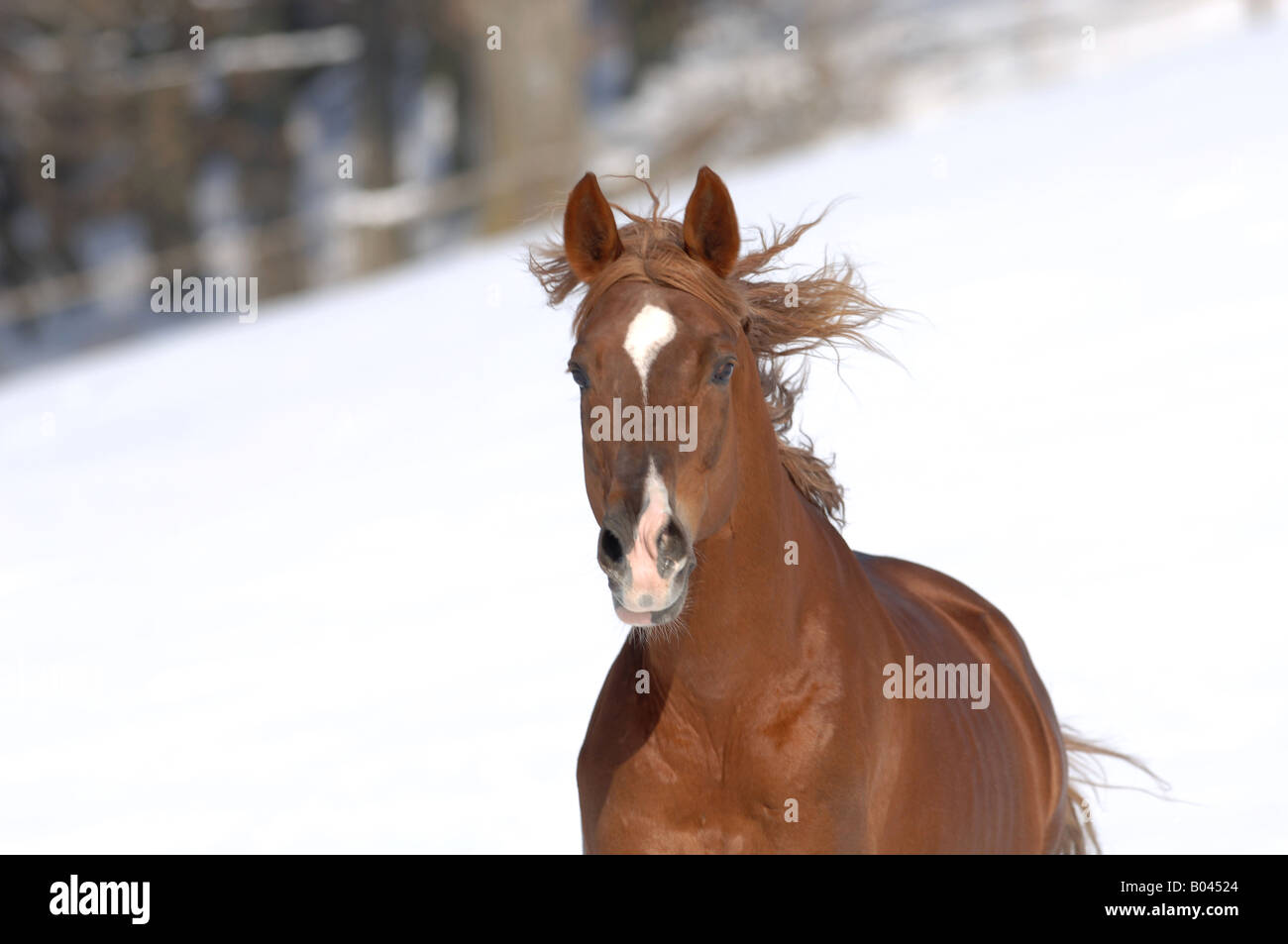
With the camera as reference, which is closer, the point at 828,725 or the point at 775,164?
the point at 828,725

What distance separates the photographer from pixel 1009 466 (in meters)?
9.18

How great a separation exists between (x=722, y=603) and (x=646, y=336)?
0.55 m

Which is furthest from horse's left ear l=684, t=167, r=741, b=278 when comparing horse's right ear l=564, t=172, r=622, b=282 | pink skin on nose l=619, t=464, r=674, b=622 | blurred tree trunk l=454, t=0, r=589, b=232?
blurred tree trunk l=454, t=0, r=589, b=232

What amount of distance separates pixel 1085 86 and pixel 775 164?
3395mm

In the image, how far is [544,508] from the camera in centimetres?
977

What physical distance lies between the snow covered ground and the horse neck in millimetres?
1156

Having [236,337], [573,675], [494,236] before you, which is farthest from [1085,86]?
[573,675]

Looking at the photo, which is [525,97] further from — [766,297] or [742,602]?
[742,602]

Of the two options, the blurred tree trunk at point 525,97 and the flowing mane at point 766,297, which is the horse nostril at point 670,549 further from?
the blurred tree trunk at point 525,97

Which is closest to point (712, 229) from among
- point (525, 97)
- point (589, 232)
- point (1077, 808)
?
point (589, 232)

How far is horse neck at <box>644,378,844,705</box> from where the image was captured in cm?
321
